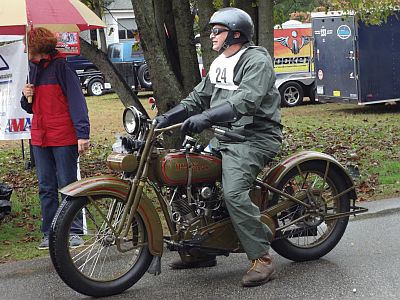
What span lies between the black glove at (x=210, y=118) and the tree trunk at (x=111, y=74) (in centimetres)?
507

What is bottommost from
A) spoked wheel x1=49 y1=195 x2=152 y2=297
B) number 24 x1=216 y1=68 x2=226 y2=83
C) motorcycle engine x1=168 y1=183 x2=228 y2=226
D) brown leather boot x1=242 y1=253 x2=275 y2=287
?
brown leather boot x1=242 y1=253 x2=275 y2=287

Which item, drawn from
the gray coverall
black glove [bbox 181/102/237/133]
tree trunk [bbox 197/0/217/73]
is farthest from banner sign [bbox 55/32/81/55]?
black glove [bbox 181/102/237/133]

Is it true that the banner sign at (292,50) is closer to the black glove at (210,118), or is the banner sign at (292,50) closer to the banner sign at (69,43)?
the banner sign at (69,43)

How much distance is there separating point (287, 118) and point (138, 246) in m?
13.6

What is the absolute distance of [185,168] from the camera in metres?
5.36

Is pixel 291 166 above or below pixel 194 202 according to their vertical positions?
above

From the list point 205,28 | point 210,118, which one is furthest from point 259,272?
point 205,28

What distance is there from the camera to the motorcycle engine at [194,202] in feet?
18.0

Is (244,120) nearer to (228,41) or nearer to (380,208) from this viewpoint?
(228,41)

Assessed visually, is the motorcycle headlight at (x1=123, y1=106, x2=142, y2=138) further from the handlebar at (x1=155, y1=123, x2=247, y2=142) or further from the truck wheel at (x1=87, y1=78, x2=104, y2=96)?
the truck wheel at (x1=87, y1=78, x2=104, y2=96)

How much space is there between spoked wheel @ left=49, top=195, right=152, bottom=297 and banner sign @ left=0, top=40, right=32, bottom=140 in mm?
2467

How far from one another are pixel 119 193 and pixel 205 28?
4458 mm

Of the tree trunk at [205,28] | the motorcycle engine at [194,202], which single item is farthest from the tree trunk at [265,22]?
the motorcycle engine at [194,202]

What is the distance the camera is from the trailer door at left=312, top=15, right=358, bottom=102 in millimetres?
Result: 18781
